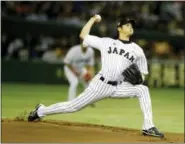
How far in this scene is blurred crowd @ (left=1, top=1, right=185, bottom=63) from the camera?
21594mm

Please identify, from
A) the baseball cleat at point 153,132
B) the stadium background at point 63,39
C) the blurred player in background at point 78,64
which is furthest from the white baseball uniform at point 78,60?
the baseball cleat at point 153,132

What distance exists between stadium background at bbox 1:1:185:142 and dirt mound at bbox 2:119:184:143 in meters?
9.01

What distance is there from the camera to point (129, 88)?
28.0ft

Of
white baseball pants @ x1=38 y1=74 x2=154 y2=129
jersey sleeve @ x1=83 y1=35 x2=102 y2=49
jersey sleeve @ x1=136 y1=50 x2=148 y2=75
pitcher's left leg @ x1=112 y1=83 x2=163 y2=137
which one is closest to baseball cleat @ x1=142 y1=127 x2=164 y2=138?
pitcher's left leg @ x1=112 y1=83 x2=163 y2=137

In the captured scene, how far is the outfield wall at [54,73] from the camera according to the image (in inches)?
836

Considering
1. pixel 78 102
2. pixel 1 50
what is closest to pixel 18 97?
pixel 1 50

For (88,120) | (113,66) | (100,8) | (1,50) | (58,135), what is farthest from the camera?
(100,8)

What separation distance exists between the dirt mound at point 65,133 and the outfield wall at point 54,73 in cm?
1226

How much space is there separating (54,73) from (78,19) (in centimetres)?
278

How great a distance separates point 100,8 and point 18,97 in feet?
28.5

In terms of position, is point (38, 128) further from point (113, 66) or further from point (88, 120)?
point (88, 120)

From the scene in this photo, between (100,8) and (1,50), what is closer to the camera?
(1,50)

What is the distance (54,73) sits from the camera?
855 inches

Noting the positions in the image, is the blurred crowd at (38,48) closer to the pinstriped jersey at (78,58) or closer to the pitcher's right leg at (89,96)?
the pinstriped jersey at (78,58)
